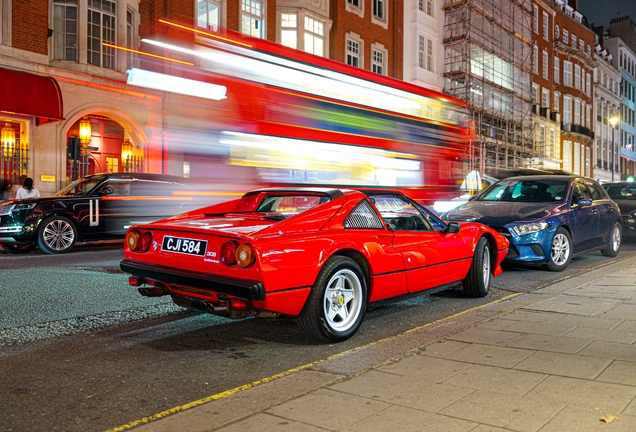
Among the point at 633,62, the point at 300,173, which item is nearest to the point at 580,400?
the point at 300,173

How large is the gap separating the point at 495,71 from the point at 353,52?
1303cm

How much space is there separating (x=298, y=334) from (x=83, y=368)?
5.84ft

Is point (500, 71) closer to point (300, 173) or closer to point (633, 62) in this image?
point (300, 173)

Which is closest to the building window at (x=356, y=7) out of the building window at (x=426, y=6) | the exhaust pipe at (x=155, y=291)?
the building window at (x=426, y=6)

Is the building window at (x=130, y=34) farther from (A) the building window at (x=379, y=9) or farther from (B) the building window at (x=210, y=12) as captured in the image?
(A) the building window at (x=379, y=9)

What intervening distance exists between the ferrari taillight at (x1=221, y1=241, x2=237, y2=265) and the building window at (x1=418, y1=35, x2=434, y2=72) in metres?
28.2

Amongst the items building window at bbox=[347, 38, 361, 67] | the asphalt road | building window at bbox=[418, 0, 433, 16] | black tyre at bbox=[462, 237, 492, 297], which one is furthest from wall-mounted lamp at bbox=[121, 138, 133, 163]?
building window at bbox=[418, 0, 433, 16]

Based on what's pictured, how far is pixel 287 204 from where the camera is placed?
591 centimetres

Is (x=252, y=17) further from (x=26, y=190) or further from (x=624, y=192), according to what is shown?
(x=624, y=192)

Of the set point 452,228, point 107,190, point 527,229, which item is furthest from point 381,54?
point 452,228

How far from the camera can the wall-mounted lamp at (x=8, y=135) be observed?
1722cm

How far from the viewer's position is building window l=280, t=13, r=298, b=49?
79.7 feet

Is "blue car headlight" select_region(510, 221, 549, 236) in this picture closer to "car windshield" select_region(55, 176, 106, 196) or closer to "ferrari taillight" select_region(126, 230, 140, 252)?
"ferrari taillight" select_region(126, 230, 140, 252)

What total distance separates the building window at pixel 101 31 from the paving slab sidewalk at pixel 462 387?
17.2 m
